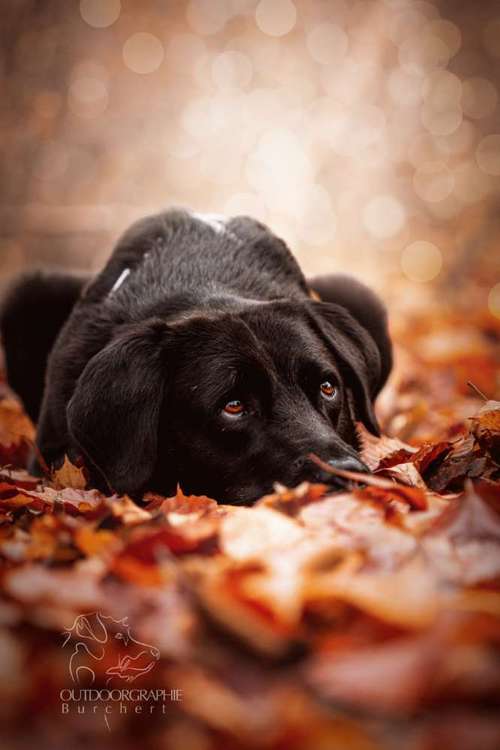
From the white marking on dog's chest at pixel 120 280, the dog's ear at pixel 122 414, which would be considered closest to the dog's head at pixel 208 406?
the dog's ear at pixel 122 414

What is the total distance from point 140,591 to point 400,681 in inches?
26.8

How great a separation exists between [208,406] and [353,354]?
85cm

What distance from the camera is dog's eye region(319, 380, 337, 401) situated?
11.0 ft

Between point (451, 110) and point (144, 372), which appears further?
point (451, 110)

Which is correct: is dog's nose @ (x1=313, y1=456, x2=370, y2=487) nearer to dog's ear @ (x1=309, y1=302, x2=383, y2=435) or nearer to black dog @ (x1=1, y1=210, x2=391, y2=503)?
black dog @ (x1=1, y1=210, x2=391, y2=503)

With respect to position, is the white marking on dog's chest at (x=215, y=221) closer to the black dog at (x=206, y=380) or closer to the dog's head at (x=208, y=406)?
the black dog at (x=206, y=380)

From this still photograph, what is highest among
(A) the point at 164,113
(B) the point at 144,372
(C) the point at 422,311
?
(A) the point at 164,113

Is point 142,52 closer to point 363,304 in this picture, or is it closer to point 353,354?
point 363,304

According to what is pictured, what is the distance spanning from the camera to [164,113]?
1142 cm

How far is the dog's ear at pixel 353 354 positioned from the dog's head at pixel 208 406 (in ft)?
0.58

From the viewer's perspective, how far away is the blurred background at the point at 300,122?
1070cm

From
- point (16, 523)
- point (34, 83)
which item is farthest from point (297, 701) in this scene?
point (34, 83)

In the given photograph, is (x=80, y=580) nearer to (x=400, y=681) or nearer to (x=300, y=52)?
(x=400, y=681)

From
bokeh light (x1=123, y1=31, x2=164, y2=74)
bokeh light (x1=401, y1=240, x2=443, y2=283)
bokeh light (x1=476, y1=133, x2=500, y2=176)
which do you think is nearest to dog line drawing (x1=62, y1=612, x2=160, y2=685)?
bokeh light (x1=401, y1=240, x2=443, y2=283)
